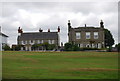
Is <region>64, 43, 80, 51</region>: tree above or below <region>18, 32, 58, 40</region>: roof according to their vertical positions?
below

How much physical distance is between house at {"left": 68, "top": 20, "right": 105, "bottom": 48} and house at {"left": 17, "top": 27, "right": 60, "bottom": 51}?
1773cm

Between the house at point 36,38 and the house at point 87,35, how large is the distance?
17.7 m

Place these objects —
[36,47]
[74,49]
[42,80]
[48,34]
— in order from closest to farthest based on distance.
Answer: [42,80] → [74,49] → [36,47] → [48,34]

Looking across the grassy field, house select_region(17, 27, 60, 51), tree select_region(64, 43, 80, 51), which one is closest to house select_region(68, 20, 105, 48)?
tree select_region(64, 43, 80, 51)

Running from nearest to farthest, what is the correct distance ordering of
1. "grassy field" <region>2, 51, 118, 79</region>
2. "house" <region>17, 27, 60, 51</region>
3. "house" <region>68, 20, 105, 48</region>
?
"grassy field" <region>2, 51, 118, 79</region>, "house" <region>68, 20, 105, 48</region>, "house" <region>17, 27, 60, 51</region>

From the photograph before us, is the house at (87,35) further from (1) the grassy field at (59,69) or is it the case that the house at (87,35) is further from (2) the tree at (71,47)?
(1) the grassy field at (59,69)

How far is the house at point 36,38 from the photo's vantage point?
91.9 meters

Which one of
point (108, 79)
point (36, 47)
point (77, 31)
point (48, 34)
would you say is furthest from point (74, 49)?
point (108, 79)

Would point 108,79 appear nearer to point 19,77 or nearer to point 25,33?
point 19,77

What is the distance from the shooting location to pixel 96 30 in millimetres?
74062

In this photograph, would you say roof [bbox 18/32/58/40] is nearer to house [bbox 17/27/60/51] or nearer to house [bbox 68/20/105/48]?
house [bbox 17/27/60/51]

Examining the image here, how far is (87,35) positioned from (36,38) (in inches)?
999

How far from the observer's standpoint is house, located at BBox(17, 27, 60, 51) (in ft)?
302

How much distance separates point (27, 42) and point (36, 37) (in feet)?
11.9
